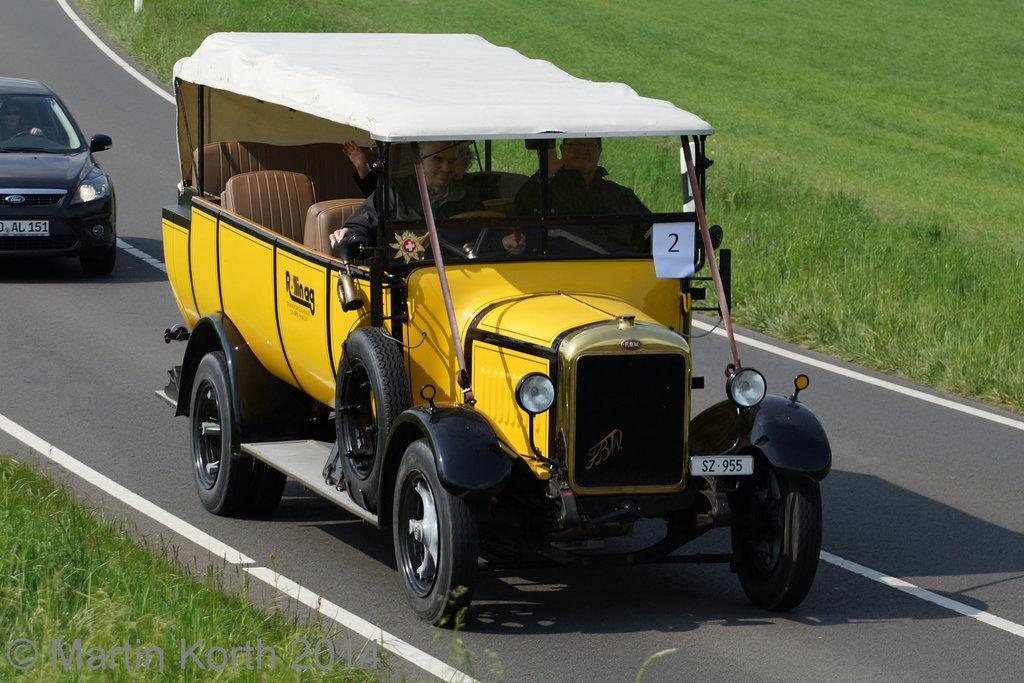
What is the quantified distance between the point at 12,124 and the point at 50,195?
1.42 meters

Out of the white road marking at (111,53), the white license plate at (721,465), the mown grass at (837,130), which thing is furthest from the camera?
the white road marking at (111,53)

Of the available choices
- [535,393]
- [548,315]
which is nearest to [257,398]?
[548,315]

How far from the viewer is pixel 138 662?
18.4 ft

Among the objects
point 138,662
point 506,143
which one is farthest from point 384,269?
point 138,662

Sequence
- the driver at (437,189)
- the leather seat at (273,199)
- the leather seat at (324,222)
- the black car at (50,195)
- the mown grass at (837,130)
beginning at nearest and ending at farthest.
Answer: the driver at (437,189), the leather seat at (324,222), the leather seat at (273,199), the mown grass at (837,130), the black car at (50,195)

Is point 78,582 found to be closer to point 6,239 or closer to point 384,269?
point 384,269

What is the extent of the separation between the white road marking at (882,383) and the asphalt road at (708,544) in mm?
25

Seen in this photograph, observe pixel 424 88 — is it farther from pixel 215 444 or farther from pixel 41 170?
pixel 41 170

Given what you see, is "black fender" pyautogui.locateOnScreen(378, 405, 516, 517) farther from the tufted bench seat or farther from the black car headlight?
the black car headlight

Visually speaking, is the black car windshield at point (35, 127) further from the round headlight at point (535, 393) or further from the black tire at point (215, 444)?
the round headlight at point (535, 393)

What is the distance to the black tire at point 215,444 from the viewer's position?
868 cm

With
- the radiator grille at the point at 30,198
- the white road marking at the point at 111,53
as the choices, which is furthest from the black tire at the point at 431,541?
the white road marking at the point at 111,53

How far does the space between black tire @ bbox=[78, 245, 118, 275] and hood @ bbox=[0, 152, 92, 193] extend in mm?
703

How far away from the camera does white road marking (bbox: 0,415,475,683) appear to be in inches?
256
